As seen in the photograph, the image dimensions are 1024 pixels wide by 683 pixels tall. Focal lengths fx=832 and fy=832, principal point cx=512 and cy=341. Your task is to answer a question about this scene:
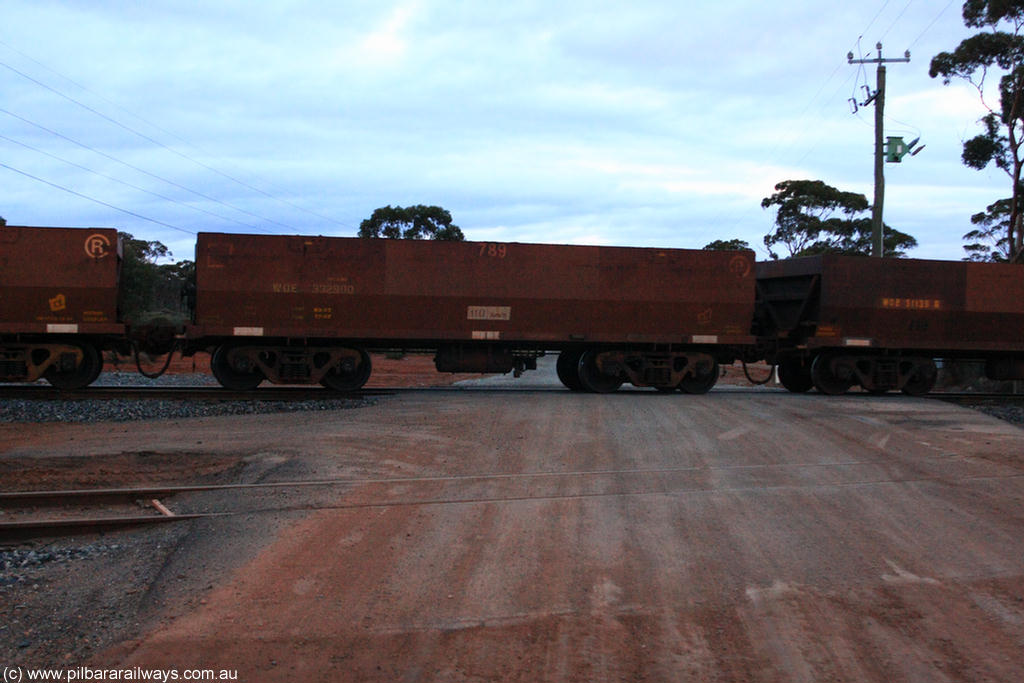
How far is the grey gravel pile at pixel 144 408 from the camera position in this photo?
12.9 meters

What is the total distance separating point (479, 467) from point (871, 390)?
12.6 meters

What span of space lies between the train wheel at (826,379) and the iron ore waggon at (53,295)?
1434 centimetres

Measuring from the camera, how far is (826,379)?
18344 mm

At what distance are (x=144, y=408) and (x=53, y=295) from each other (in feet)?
12.3

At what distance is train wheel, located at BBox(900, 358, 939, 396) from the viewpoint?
18531 mm

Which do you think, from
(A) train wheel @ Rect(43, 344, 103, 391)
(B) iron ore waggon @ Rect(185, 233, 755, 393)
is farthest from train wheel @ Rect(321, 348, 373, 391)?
(A) train wheel @ Rect(43, 344, 103, 391)

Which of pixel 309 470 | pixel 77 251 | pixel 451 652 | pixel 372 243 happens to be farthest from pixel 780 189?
pixel 451 652

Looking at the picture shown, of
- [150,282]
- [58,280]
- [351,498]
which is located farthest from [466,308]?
[150,282]

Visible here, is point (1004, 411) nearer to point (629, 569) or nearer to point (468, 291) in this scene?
point (468, 291)

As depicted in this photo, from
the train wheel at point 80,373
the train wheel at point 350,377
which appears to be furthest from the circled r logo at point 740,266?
the train wheel at point 80,373

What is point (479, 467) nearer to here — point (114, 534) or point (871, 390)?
point (114, 534)

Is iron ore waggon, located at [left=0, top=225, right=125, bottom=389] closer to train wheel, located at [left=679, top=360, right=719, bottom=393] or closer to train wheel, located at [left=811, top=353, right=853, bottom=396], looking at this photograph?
train wheel, located at [left=679, top=360, right=719, bottom=393]

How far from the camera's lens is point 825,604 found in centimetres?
518

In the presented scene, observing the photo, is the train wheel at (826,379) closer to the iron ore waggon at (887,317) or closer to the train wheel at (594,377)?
the iron ore waggon at (887,317)
